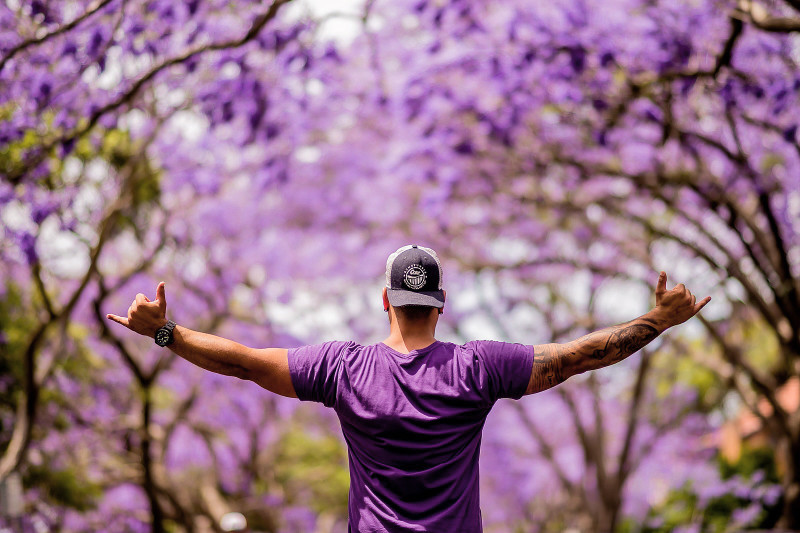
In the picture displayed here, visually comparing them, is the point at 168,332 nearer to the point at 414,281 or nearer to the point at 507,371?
the point at 414,281

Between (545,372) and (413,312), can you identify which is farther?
(413,312)

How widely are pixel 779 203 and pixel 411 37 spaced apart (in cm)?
595

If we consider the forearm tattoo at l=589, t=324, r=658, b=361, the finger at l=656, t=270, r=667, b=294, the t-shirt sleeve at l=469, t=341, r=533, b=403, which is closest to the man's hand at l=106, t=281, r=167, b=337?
the t-shirt sleeve at l=469, t=341, r=533, b=403

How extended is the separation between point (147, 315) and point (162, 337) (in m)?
0.10

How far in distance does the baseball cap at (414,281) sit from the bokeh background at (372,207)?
395 centimetres

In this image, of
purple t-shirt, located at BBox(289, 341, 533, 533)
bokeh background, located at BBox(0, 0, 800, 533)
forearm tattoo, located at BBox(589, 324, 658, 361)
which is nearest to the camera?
purple t-shirt, located at BBox(289, 341, 533, 533)

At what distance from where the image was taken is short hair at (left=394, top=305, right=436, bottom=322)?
131 inches

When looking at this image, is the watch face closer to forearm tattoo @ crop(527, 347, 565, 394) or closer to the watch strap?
the watch strap

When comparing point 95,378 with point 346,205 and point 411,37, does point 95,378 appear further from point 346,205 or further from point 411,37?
point 411,37

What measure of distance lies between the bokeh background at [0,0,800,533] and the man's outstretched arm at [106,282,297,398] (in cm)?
400

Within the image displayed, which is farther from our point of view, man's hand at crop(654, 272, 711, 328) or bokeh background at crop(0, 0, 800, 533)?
bokeh background at crop(0, 0, 800, 533)

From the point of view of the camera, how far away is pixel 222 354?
3.22 metres

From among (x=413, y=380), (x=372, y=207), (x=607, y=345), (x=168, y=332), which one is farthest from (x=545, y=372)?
(x=372, y=207)

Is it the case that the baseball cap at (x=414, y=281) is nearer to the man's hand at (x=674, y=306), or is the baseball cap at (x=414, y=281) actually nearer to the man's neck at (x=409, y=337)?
the man's neck at (x=409, y=337)
